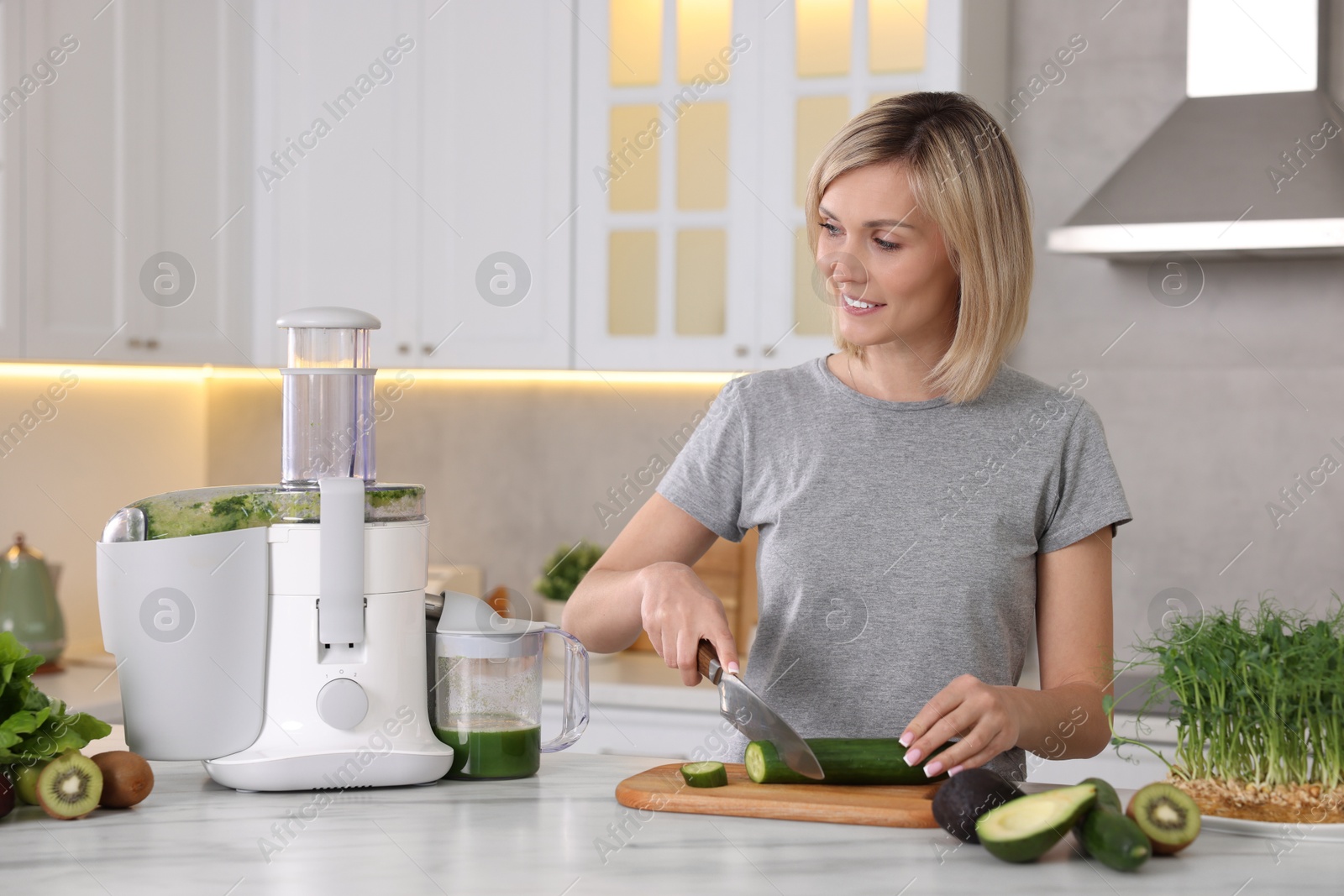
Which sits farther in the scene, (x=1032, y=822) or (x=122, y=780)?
(x=122, y=780)

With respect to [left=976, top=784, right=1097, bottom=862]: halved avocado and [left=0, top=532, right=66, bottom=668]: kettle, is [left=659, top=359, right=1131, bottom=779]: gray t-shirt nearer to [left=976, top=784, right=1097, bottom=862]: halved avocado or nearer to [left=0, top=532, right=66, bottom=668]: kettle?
[left=976, top=784, right=1097, bottom=862]: halved avocado

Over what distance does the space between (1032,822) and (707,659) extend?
0.30m

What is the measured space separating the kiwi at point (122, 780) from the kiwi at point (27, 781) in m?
0.04

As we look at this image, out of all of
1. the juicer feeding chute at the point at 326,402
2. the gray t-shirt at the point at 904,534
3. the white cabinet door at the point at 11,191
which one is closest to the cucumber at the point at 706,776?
the gray t-shirt at the point at 904,534

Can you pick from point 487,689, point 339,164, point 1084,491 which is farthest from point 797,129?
point 487,689

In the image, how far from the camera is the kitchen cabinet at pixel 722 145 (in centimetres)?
253

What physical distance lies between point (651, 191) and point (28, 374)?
128 centimetres

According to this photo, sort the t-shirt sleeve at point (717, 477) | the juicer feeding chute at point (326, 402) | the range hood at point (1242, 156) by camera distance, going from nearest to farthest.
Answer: the juicer feeding chute at point (326, 402) → the t-shirt sleeve at point (717, 477) → the range hood at point (1242, 156)

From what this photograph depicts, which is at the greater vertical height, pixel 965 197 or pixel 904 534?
pixel 965 197

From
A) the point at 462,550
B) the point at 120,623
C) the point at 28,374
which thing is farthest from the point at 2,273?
the point at 120,623

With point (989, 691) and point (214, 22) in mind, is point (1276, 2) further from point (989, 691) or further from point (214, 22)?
point (214, 22)

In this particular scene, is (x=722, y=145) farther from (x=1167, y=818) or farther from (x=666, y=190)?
(x=1167, y=818)

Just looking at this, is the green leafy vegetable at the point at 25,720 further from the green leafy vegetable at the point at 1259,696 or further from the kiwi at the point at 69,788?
the green leafy vegetable at the point at 1259,696

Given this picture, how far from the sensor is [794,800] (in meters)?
1.06
